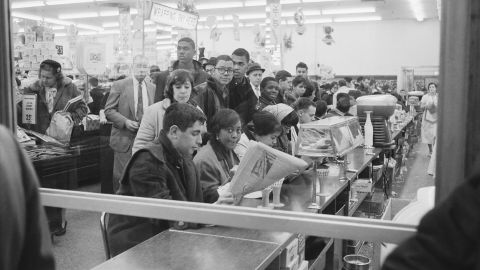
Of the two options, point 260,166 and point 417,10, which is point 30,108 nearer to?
point 260,166

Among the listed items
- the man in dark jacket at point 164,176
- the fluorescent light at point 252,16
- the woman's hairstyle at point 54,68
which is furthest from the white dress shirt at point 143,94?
the fluorescent light at point 252,16

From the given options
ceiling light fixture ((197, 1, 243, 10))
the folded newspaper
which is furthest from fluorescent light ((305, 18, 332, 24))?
the folded newspaper

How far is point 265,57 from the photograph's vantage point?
983 cm

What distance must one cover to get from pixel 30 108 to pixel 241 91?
1977 mm

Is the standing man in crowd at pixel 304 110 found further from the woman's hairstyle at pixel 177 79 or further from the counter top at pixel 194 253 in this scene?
the counter top at pixel 194 253

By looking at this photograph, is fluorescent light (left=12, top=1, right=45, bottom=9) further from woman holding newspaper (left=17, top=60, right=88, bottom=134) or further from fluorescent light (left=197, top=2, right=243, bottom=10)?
woman holding newspaper (left=17, top=60, right=88, bottom=134)

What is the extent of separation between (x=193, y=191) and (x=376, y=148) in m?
3.36

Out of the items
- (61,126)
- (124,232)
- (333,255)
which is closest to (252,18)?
(61,126)

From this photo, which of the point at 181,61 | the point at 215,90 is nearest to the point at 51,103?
the point at 181,61

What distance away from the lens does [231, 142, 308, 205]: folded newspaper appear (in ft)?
7.59

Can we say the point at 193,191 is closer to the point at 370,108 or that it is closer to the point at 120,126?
the point at 120,126

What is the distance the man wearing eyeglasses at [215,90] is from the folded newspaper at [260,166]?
6.97ft

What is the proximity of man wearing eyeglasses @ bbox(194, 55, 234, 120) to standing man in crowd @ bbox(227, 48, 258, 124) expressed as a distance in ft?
0.63

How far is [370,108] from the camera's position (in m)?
5.65
